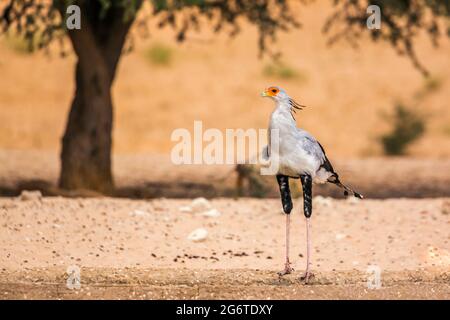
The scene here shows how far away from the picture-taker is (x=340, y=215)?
11336 millimetres

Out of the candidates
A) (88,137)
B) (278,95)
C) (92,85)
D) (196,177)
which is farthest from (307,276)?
(196,177)

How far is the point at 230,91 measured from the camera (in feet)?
91.7

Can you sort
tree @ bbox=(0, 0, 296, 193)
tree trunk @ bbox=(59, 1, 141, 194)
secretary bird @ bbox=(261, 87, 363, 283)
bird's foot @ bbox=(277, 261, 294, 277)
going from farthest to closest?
1. tree trunk @ bbox=(59, 1, 141, 194)
2. tree @ bbox=(0, 0, 296, 193)
3. bird's foot @ bbox=(277, 261, 294, 277)
4. secretary bird @ bbox=(261, 87, 363, 283)

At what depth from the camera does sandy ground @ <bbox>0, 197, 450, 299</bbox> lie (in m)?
8.27

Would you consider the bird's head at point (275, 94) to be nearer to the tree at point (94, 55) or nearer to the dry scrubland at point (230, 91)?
the tree at point (94, 55)

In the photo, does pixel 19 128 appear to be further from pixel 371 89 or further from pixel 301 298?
pixel 301 298

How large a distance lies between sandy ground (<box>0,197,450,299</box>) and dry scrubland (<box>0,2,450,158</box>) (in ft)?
36.5

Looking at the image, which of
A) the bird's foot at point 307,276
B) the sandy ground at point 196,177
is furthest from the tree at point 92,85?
the bird's foot at point 307,276

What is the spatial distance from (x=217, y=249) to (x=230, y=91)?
18.1 m

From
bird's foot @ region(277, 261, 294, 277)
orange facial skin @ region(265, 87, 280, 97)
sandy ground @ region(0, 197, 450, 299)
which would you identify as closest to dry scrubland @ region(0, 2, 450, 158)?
sandy ground @ region(0, 197, 450, 299)

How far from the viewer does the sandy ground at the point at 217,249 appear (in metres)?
8.27

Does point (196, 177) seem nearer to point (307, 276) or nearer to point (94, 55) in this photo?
point (94, 55)

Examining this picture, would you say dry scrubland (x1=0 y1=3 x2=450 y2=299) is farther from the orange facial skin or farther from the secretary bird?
the orange facial skin
